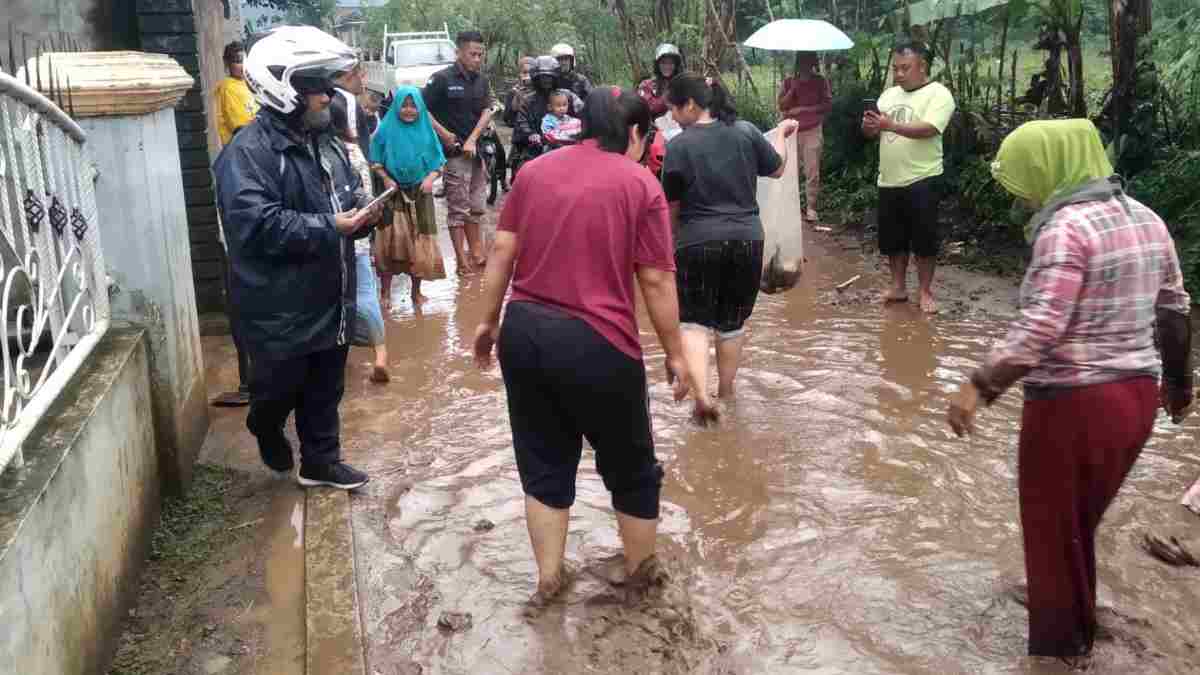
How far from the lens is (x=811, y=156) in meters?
11.2

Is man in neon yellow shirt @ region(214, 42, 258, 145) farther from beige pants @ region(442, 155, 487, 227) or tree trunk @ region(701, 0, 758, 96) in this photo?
tree trunk @ region(701, 0, 758, 96)

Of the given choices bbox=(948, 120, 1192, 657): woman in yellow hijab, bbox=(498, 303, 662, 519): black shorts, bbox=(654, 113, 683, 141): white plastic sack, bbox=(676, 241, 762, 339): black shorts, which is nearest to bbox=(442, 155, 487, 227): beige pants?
bbox=(654, 113, 683, 141): white plastic sack

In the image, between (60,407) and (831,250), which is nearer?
(60,407)

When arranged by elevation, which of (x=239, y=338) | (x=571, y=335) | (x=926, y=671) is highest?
(x=571, y=335)

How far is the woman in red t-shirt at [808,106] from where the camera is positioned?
438 inches

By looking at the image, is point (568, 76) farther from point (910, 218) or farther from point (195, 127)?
point (195, 127)

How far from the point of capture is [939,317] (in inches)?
313

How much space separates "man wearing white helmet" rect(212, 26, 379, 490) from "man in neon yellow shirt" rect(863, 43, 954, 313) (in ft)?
14.3

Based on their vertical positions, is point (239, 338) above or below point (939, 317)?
above

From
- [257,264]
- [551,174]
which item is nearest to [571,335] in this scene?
[551,174]

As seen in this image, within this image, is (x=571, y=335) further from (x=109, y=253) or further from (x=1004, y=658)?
(x=109, y=253)

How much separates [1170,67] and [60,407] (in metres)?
7.85

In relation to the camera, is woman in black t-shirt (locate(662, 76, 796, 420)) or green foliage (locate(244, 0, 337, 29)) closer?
woman in black t-shirt (locate(662, 76, 796, 420))

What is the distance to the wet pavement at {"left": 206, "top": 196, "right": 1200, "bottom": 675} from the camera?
373 cm
